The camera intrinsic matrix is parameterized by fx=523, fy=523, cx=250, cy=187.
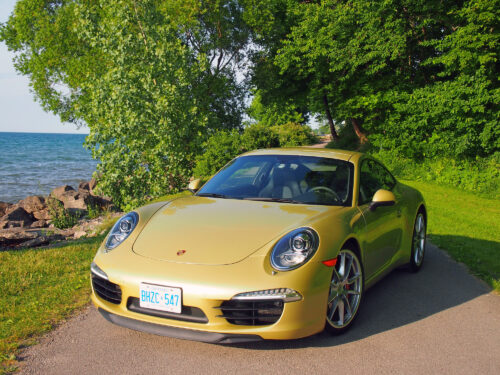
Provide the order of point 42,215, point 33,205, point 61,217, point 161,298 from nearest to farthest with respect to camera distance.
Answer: point 161,298 < point 61,217 < point 42,215 < point 33,205

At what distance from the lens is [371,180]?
556 centimetres

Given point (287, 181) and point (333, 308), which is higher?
point (287, 181)

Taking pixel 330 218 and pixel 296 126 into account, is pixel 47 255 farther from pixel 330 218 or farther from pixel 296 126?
pixel 296 126

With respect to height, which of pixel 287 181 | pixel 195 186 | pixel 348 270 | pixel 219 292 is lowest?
pixel 348 270

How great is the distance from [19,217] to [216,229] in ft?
56.7

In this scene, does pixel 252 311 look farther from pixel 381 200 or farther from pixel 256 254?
pixel 381 200

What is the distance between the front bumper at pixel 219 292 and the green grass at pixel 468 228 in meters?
3.06

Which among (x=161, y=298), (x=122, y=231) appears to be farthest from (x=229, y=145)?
(x=161, y=298)

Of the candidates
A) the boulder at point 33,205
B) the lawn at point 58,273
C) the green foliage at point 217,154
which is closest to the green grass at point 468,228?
the lawn at point 58,273

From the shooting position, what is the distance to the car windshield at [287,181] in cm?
494

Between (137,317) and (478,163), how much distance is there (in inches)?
632

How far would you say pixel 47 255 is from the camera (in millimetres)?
7383

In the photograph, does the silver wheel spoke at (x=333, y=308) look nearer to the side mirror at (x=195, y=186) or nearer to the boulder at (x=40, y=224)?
the side mirror at (x=195, y=186)

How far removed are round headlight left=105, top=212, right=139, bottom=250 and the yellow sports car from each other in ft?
0.04
